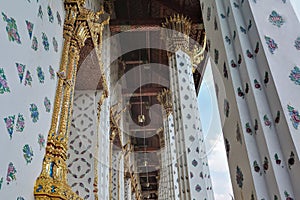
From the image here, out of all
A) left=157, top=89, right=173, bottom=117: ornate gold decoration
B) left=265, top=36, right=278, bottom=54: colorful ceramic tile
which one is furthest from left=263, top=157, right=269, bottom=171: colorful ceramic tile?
left=157, top=89, right=173, bottom=117: ornate gold decoration

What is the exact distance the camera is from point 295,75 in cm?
133

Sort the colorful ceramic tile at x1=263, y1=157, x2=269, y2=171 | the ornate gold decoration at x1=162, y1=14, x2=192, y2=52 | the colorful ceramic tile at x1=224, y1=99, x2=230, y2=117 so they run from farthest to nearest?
the ornate gold decoration at x1=162, y1=14, x2=192, y2=52
the colorful ceramic tile at x1=224, y1=99, x2=230, y2=117
the colorful ceramic tile at x1=263, y1=157, x2=269, y2=171

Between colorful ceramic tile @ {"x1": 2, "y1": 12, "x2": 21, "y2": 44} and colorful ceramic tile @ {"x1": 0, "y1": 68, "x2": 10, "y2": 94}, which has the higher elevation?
colorful ceramic tile @ {"x1": 2, "y1": 12, "x2": 21, "y2": 44}

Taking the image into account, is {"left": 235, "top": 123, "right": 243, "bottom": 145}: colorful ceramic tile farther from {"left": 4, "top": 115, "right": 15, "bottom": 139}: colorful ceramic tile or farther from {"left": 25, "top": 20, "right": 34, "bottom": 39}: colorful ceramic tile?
{"left": 25, "top": 20, "right": 34, "bottom": 39}: colorful ceramic tile

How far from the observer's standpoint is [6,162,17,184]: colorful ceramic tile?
1.41 m

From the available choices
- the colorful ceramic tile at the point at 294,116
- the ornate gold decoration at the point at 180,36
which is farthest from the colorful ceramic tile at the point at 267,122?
the ornate gold decoration at the point at 180,36

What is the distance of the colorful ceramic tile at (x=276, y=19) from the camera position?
1.51 metres

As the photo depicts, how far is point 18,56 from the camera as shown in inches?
62.8

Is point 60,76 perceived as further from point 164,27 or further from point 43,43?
point 164,27

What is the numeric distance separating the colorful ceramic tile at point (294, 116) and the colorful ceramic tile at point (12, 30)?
1383mm

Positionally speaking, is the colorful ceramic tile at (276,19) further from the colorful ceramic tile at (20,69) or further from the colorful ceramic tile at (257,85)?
the colorful ceramic tile at (20,69)

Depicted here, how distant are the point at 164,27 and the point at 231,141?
4681 mm

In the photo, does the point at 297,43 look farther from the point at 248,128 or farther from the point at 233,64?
the point at 248,128

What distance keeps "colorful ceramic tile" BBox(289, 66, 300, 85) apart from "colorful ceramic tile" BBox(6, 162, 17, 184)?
1.40m
